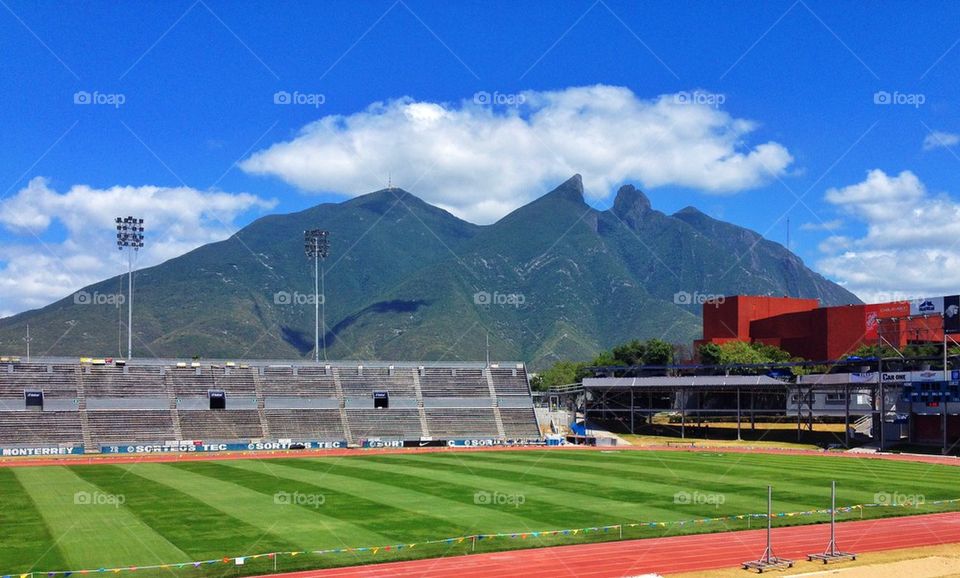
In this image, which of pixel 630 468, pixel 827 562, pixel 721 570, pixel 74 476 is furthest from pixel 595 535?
pixel 74 476

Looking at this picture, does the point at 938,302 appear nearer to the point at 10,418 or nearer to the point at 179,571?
the point at 179,571

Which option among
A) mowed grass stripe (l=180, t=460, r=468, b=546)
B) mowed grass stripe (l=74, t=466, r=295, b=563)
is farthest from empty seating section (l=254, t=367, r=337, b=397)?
mowed grass stripe (l=74, t=466, r=295, b=563)

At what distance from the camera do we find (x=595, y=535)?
29.4 metres

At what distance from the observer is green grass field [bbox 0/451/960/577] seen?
89.6 ft

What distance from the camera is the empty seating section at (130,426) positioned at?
6869cm

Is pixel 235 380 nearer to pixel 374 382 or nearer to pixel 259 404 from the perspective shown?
pixel 259 404

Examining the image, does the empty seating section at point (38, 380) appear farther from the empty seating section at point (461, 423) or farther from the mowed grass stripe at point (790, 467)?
the mowed grass stripe at point (790, 467)

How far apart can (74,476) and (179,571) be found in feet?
95.4

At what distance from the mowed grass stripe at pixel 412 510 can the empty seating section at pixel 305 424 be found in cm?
2739

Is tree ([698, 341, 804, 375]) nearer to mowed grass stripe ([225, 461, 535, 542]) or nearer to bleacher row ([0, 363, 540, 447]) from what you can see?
bleacher row ([0, 363, 540, 447])

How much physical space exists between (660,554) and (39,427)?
57511mm

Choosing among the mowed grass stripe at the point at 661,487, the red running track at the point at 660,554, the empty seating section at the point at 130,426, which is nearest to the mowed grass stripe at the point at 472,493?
the mowed grass stripe at the point at 661,487

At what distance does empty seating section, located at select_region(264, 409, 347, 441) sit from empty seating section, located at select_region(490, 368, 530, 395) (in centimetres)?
1822

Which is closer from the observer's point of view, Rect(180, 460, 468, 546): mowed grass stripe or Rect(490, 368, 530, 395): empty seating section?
Rect(180, 460, 468, 546): mowed grass stripe
